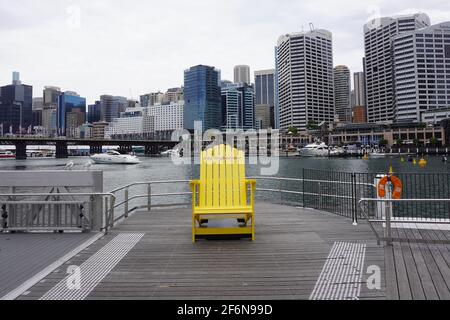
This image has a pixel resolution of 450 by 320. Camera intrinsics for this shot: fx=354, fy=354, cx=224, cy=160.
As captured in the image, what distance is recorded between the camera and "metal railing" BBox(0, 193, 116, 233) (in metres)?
6.87

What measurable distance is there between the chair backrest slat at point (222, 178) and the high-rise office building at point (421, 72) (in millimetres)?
186083

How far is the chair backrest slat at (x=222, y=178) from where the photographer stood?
6.86 metres

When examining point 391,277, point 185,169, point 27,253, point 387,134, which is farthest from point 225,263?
point 387,134

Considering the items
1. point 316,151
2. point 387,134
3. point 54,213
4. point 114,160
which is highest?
point 387,134

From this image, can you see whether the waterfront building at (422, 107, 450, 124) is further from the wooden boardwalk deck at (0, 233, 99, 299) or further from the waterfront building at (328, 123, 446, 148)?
the wooden boardwalk deck at (0, 233, 99, 299)

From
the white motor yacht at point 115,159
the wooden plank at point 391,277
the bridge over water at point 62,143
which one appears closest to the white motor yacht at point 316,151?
the bridge over water at point 62,143

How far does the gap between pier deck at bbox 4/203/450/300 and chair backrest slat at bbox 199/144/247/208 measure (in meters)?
0.81

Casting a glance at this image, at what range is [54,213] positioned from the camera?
6941mm

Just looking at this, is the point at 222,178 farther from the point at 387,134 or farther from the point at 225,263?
the point at 387,134

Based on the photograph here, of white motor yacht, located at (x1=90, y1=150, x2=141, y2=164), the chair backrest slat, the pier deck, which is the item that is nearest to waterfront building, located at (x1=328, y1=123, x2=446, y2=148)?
white motor yacht, located at (x1=90, y1=150, x2=141, y2=164)

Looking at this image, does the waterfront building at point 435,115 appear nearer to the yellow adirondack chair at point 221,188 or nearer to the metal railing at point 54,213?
the yellow adirondack chair at point 221,188

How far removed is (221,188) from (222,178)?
211mm
